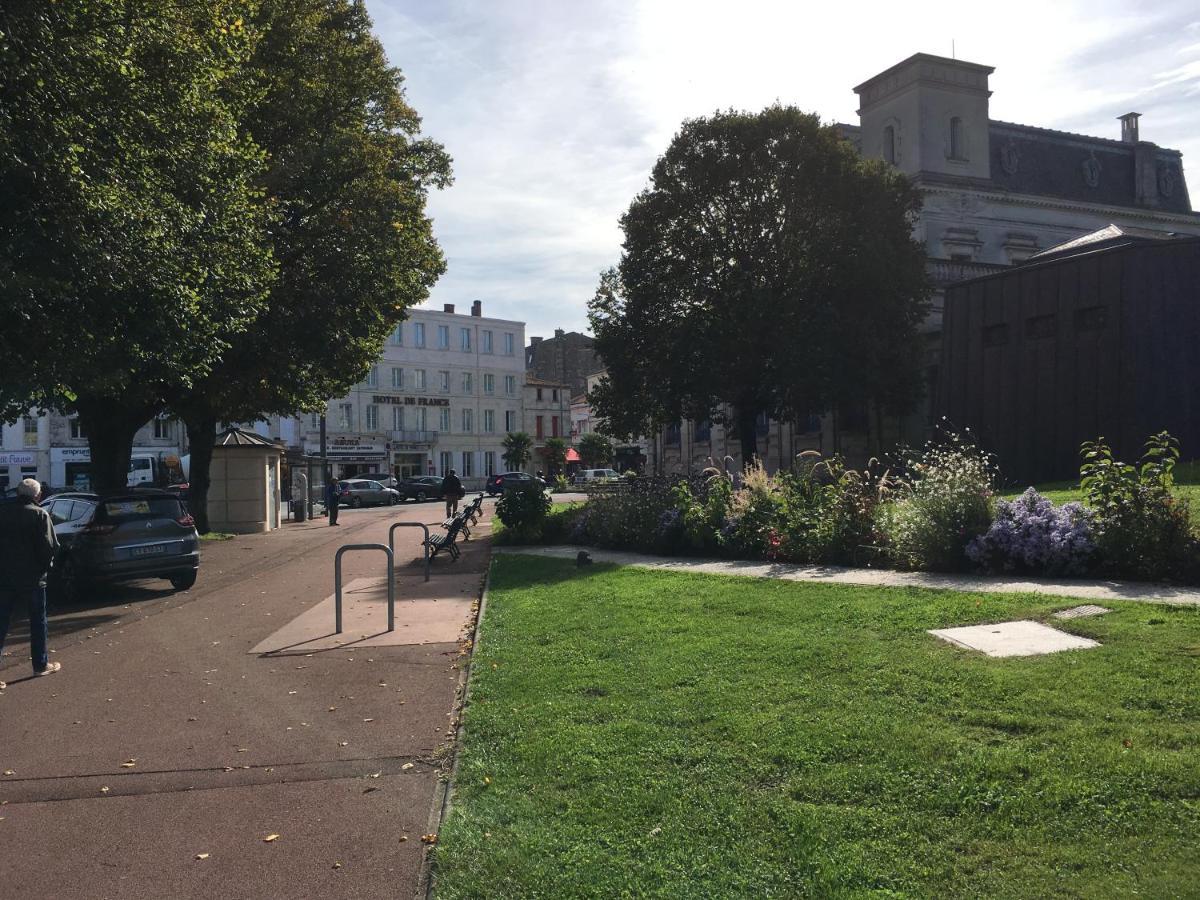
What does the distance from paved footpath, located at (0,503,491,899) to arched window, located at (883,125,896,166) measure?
149 feet

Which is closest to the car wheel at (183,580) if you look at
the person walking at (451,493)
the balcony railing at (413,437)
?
the person walking at (451,493)

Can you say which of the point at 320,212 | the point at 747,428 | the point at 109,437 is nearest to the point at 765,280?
the point at 747,428

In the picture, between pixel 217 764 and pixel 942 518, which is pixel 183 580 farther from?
pixel 942 518

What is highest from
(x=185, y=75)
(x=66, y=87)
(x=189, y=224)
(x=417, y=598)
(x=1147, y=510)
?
(x=185, y=75)

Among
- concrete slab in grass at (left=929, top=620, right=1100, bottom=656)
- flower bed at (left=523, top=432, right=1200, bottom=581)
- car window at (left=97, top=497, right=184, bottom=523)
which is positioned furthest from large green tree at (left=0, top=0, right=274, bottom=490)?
concrete slab in grass at (left=929, top=620, right=1100, bottom=656)

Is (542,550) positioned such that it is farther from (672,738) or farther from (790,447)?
(790,447)

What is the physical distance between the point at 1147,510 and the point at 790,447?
36.2 m

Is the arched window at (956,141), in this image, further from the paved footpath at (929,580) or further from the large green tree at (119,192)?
the large green tree at (119,192)

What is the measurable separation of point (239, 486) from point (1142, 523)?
26321mm

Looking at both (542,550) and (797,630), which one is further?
(542,550)

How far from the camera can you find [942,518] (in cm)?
1105

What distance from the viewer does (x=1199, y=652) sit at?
5969 mm

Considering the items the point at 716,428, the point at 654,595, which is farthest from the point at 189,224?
the point at 716,428

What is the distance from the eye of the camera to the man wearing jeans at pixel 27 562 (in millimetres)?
8680
